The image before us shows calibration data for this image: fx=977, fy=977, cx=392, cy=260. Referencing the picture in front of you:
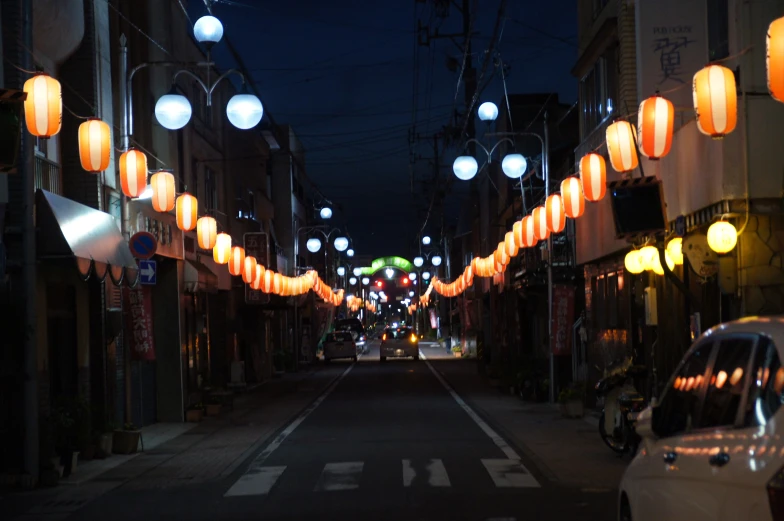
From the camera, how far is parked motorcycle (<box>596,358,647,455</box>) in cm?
1525

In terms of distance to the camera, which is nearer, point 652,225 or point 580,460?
point 580,460

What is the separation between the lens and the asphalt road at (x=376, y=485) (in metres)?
11.6

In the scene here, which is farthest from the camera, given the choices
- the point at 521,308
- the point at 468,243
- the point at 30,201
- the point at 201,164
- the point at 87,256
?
the point at 468,243

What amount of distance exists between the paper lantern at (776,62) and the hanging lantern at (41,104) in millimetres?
9027

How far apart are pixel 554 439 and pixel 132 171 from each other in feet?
30.9

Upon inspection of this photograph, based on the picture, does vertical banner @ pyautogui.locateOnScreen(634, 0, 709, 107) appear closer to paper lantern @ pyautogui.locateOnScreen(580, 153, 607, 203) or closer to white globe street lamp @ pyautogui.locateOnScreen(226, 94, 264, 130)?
paper lantern @ pyautogui.locateOnScreen(580, 153, 607, 203)

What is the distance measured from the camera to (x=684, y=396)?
6.26 metres

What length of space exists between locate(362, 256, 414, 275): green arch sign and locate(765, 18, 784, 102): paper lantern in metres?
91.3

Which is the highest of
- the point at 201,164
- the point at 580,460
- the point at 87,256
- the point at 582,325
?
the point at 201,164

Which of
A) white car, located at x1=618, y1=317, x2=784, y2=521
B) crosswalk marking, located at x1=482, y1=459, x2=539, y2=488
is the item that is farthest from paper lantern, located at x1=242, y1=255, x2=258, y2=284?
white car, located at x1=618, y1=317, x2=784, y2=521

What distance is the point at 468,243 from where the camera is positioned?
224 feet

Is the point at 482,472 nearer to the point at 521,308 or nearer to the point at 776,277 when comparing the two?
the point at 776,277

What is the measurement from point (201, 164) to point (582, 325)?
12702 millimetres

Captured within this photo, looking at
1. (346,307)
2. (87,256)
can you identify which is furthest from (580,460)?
(346,307)
